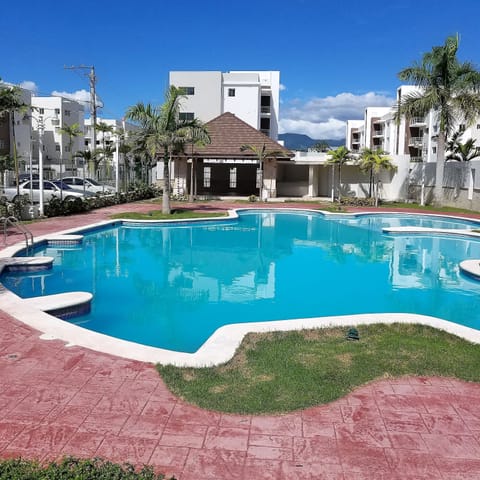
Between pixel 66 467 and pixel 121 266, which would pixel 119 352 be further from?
pixel 121 266

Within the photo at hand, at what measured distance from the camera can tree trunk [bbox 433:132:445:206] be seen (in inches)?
1079

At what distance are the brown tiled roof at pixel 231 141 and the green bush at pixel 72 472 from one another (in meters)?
28.8

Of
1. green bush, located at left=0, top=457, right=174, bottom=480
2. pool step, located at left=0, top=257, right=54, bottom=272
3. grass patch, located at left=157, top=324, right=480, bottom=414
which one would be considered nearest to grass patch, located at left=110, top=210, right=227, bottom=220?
pool step, located at left=0, top=257, right=54, bottom=272

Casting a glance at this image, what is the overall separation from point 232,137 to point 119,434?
99.1ft

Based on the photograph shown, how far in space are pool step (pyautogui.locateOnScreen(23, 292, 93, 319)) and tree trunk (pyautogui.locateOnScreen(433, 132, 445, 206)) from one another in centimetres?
2380

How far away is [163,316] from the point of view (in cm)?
950

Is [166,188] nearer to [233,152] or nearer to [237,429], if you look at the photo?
[233,152]

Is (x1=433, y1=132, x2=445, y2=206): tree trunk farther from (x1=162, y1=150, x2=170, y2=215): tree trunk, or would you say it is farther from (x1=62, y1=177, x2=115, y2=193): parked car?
(x1=62, y1=177, x2=115, y2=193): parked car

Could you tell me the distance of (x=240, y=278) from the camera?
507 inches

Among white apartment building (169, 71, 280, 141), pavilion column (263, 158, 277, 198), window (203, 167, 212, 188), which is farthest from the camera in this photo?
white apartment building (169, 71, 280, 141)

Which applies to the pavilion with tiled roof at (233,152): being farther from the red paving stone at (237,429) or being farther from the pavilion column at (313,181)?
the red paving stone at (237,429)

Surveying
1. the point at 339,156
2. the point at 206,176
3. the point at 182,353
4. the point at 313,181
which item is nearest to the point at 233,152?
the point at 313,181

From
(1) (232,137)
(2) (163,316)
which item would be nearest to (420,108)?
(1) (232,137)

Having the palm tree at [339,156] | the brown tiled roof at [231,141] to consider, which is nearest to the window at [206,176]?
the brown tiled roof at [231,141]
